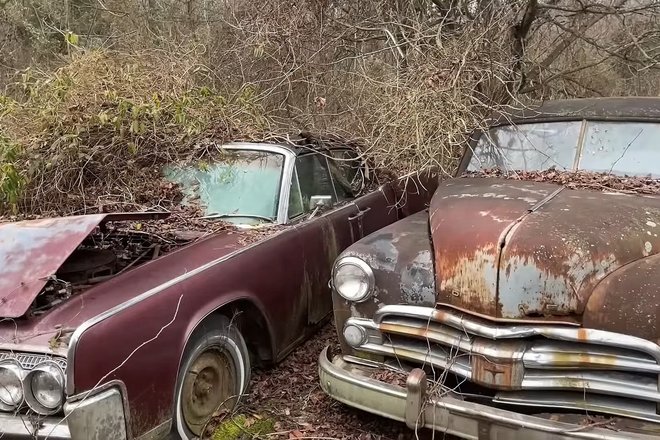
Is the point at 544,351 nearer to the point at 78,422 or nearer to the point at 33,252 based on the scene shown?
the point at 78,422

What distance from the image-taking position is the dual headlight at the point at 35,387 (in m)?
2.50

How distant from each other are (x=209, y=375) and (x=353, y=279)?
1.03 m

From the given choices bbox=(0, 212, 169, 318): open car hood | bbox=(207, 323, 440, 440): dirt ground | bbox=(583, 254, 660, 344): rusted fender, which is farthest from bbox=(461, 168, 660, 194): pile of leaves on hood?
bbox=(0, 212, 169, 318): open car hood

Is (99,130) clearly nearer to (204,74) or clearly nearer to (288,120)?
(204,74)

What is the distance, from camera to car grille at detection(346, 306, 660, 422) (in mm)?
2514

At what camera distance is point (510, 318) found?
8.93 feet

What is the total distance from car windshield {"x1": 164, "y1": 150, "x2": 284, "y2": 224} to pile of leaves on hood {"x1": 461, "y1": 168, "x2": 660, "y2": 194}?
5.70ft

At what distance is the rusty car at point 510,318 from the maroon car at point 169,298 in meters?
0.66

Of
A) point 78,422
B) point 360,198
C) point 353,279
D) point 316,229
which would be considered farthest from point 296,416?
point 360,198

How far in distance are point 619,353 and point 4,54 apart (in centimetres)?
1433

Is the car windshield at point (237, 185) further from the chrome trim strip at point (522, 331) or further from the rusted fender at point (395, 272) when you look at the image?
the chrome trim strip at point (522, 331)

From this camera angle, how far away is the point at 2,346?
8.55 ft

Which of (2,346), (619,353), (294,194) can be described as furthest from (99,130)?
(619,353)

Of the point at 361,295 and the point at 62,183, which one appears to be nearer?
the point at 361,295
